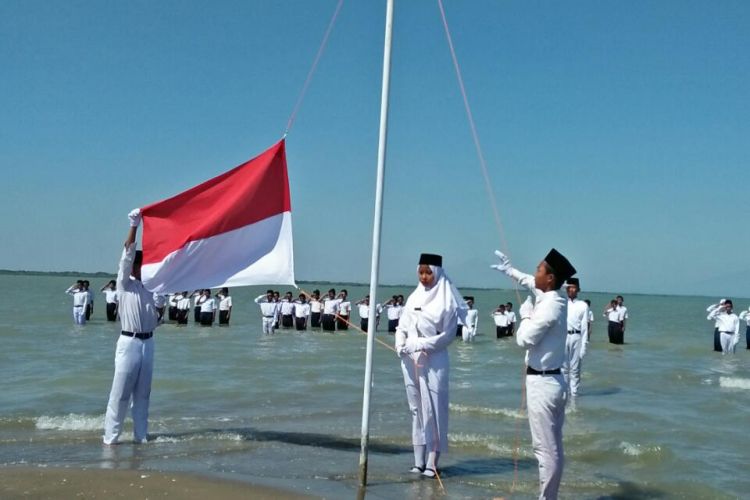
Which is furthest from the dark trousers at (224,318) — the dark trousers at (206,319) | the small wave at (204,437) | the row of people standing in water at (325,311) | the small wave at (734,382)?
the small wave at (204,437)

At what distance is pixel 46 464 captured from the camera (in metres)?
6.81

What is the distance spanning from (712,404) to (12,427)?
11429 mm

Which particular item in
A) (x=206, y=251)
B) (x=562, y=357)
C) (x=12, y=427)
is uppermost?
(x=206, y=251)

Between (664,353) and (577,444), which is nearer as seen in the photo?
(577,444)

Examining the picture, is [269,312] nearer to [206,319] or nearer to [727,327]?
[206,319]

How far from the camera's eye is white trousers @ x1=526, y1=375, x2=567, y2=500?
5488 millimetres

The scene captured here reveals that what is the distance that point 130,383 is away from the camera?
7.43 meters

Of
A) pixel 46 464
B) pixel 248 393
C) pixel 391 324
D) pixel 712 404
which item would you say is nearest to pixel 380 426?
pixel 248 393

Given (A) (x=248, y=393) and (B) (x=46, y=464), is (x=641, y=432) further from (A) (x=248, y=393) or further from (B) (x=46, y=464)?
(B) (x=46, y=464)

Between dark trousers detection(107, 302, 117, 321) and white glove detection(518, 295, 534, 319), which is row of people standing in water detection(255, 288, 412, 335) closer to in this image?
dark trousers detection(107, 302, 117, 321)

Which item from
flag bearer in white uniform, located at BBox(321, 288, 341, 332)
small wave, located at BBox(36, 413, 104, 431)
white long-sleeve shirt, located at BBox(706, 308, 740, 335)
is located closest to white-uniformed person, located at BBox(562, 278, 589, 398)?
small wave, located at BBox(36, 413, 104, 431)

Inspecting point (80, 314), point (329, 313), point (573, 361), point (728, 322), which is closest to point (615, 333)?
point (728, 322)

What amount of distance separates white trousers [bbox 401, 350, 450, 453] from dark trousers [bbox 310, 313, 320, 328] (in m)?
26.4

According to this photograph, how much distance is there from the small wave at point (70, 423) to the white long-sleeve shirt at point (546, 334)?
594 centimetres
